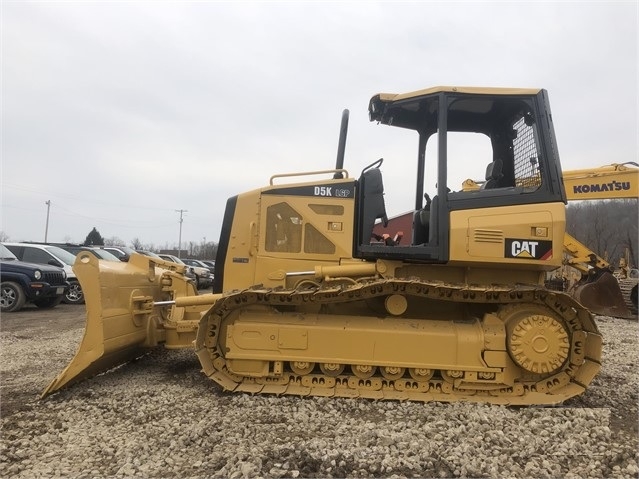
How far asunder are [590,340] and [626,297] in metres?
12.8

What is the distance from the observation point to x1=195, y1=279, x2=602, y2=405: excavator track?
4680 millimetres

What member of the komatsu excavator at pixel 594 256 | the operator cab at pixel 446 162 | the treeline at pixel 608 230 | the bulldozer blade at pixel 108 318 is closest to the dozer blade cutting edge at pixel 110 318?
the bulldozer blade at pixel 108 318

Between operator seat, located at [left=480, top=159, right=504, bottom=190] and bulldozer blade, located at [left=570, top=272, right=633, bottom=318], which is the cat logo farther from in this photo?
bulldozer blade, located at [left=570, top=272, right=633, bottom=318]

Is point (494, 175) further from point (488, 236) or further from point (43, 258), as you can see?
point (43, 258)

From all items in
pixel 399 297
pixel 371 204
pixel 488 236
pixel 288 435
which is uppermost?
pixel 371 204

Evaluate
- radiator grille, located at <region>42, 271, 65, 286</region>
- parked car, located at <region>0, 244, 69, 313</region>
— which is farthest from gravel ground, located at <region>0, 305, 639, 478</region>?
radiator grille, located at <region>42, 271, 65, 286</region>

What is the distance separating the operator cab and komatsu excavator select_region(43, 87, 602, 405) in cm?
2

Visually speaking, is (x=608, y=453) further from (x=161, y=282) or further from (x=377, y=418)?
(x=161, y=282)

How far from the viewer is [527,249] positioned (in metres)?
4.74

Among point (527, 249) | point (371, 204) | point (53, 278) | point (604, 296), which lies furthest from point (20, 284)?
point (604, 296)

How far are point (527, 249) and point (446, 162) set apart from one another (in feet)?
4.00

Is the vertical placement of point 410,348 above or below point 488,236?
below

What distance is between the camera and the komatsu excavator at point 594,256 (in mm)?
12133

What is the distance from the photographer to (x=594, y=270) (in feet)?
42.5
